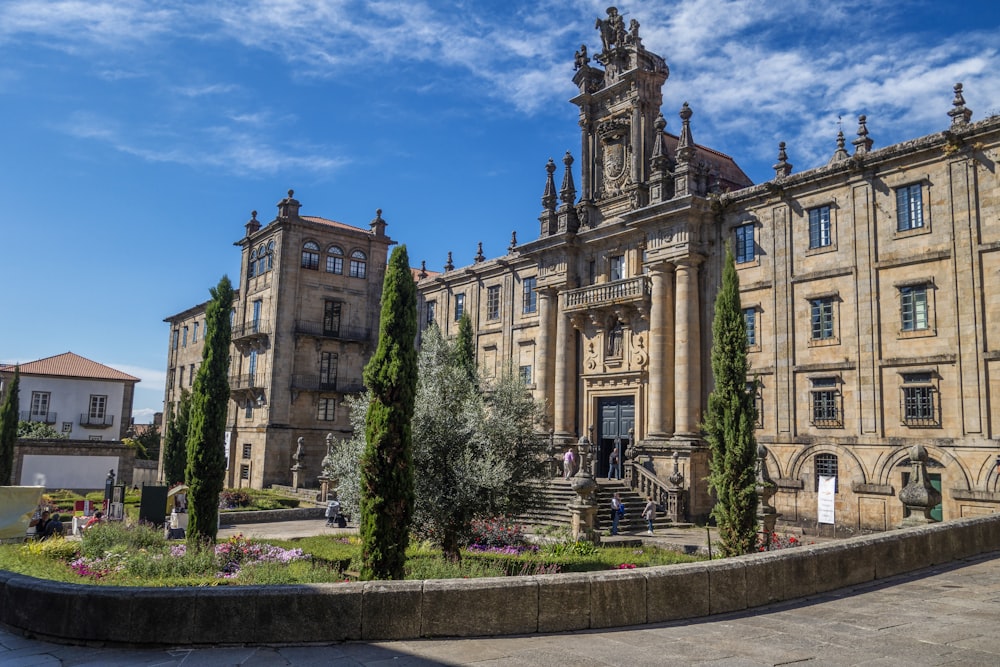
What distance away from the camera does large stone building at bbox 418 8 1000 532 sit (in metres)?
22.4

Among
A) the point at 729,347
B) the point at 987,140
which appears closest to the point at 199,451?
the point at 729,347

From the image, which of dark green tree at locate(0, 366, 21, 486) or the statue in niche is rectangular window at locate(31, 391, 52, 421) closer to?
dark green tree at locate(0, 366, 21, 486)

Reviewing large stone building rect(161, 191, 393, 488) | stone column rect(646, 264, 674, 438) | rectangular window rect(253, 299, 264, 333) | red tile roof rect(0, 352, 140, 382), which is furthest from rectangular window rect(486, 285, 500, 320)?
red tile roof rect(0, 352, 140, 382)

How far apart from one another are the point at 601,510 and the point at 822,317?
10083 millimetres

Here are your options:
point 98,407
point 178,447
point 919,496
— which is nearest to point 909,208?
point 919,496

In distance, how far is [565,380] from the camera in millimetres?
33938

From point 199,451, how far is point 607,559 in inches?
433

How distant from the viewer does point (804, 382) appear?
25938 mm

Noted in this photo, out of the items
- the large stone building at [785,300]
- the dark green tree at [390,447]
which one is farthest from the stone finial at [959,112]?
the dark green tree at [390,447]

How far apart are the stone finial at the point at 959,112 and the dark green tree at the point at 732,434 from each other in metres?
10.7

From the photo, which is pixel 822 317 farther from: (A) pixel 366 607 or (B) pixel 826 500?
(A) pixel 366 607

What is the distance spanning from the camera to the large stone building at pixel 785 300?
2239 centimetres

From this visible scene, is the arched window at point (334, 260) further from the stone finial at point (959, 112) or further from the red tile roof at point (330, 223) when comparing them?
the stone finial at point (959, 112)

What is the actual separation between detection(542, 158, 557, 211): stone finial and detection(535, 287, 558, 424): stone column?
4.01m
